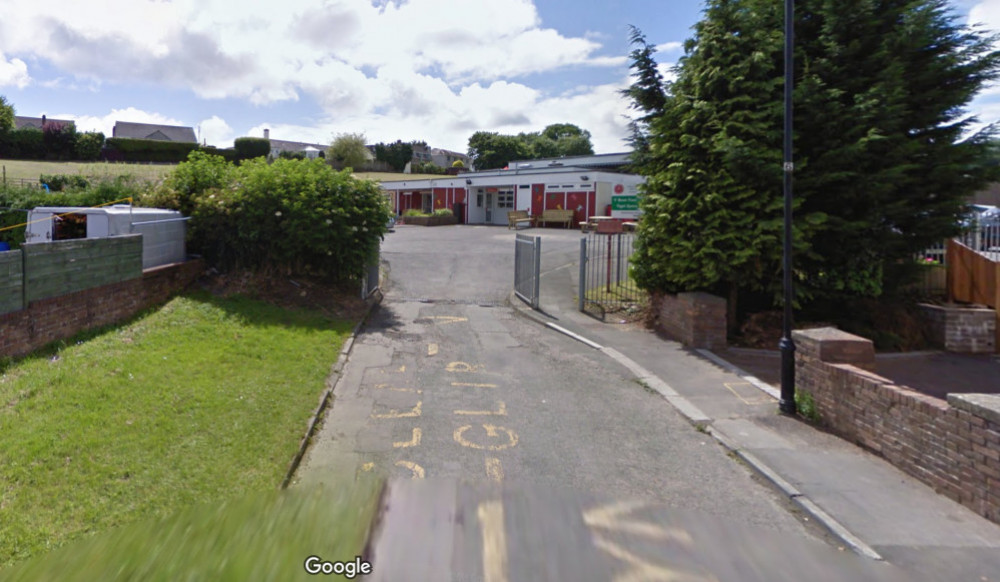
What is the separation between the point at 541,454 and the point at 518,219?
97.1 feet

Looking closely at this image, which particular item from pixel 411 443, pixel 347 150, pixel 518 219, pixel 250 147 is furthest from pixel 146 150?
pixel 411 443

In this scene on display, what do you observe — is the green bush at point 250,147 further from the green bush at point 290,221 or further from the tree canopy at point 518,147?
the green bush at point 290,221

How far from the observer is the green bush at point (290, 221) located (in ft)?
40.2

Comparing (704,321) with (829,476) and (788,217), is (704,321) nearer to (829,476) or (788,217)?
(788,217)

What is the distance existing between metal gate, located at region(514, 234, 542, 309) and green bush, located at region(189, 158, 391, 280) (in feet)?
11.8

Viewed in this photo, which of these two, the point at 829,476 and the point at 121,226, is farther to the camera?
the point at 121,226

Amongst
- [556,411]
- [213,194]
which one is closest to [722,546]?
[556,411]

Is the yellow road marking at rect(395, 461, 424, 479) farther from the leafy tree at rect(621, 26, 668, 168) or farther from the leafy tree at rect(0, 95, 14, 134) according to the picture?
the leafy tree at rect(0, 95, 14, 134)

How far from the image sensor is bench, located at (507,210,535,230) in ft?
113

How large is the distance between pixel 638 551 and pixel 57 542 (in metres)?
3.76

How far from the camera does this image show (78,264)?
847cm

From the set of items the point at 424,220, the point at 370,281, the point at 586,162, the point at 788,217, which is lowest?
the point at 370,281

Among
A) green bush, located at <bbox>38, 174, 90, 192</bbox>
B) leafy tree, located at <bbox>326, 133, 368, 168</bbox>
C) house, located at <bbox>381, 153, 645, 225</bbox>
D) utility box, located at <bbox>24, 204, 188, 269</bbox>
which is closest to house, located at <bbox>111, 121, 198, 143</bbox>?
leafy tree, located at <bbox>326, 133, 368, 168</bbox>

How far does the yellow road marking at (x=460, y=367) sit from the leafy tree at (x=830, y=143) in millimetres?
4460
